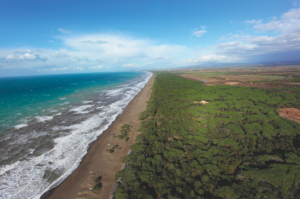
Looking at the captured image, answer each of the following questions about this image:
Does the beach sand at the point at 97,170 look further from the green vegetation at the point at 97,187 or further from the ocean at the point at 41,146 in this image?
the ocean at the point at 41,146

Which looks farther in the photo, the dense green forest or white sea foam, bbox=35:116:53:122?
white sea foam, bbox=35:116:53:122

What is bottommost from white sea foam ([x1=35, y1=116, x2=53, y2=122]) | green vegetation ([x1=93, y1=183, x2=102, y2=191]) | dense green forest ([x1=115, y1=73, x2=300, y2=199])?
green vegetation ([x1=93, y1=183, x2=102, y2=191])

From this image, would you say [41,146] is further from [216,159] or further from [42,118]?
[216,159]

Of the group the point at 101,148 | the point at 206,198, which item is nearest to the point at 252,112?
the point at 206,198

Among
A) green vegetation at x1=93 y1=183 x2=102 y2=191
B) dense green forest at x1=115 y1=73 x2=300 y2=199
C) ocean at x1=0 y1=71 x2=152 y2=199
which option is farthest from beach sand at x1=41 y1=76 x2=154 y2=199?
dense green forest at x1=115 y1=73 x2=300 y2=199

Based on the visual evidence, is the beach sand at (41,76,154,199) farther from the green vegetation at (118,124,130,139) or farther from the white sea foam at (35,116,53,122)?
the white sea foam at (35,116,53,122)

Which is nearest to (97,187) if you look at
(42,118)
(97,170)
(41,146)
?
(97,170)

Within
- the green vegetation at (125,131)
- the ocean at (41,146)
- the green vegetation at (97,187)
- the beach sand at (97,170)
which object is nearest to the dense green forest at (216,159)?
the beach sand at (97,170)

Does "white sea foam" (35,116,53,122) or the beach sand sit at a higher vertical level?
"white sea foam" (35,116,53,122)

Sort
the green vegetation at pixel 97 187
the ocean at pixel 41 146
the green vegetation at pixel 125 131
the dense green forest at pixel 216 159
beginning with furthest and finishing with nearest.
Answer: the green vegetation at pixel 125 131
the ocean at pixel 41 146
the green vegetation at pixel 97 187
the dense green forest at pixel 216 159
